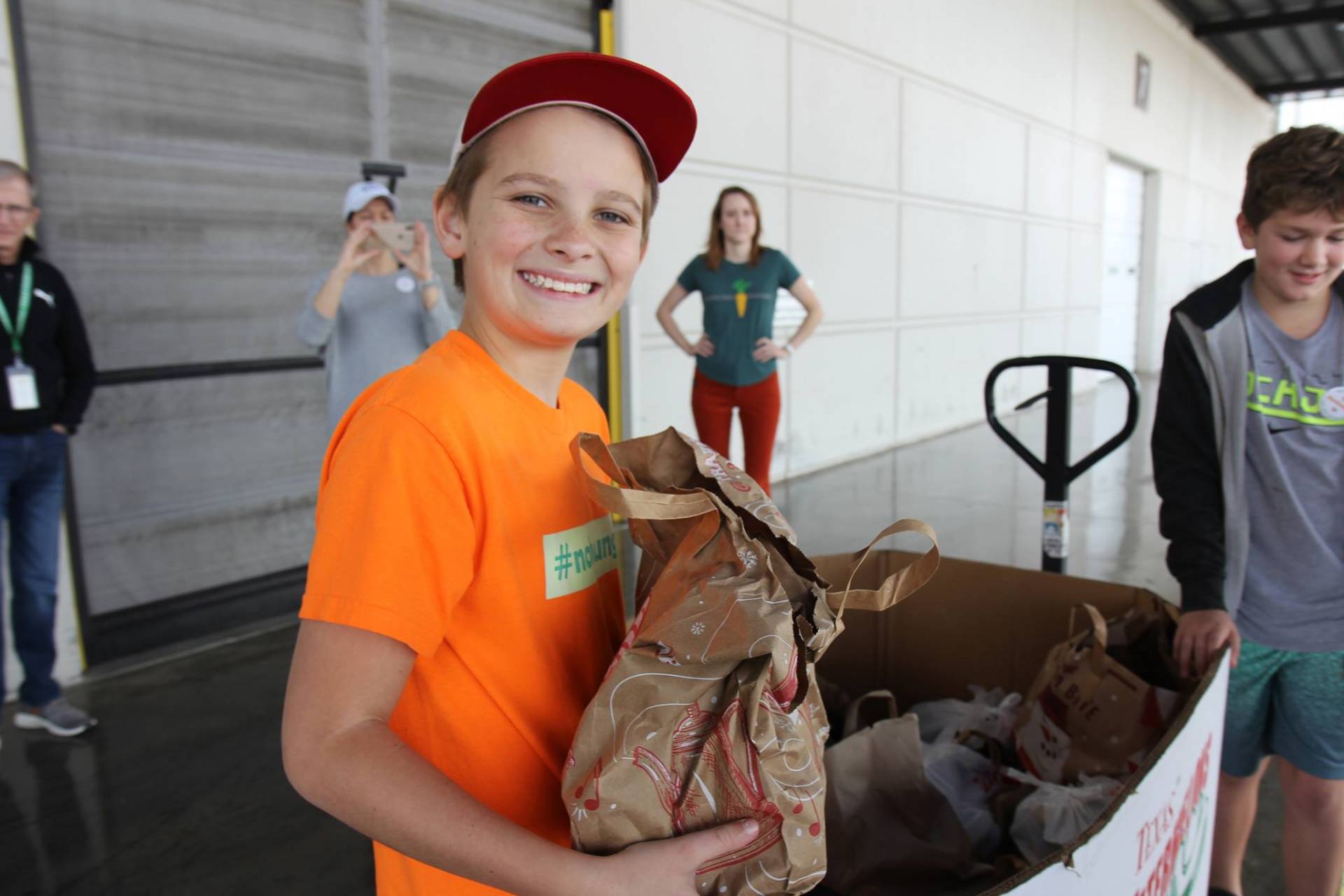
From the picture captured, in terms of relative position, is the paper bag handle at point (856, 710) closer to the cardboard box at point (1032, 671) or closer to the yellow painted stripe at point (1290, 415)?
the cardboard box at point (1032, 671)

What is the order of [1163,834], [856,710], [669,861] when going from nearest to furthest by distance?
[669,861] < [1163,834] < [856,710]

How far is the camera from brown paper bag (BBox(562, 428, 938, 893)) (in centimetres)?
67

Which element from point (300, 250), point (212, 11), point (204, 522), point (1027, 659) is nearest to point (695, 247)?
point (300, 250)

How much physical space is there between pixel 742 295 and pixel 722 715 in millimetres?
3648

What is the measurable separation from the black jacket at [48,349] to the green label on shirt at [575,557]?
2.55 meters

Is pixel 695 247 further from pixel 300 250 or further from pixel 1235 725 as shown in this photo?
pixel 1235 725

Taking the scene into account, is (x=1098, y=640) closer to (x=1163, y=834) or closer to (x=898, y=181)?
(x=1163, y=834)

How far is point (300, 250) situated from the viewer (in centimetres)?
366

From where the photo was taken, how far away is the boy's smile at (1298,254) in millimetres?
1486

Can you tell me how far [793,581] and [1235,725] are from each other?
146 centimetres

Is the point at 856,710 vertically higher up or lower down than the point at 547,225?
lower down

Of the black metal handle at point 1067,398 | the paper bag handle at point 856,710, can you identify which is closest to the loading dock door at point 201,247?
the paper bag handle at point 856,710

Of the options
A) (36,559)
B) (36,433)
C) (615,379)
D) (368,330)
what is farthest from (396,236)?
(615,379)

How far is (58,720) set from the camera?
8.83 feet
